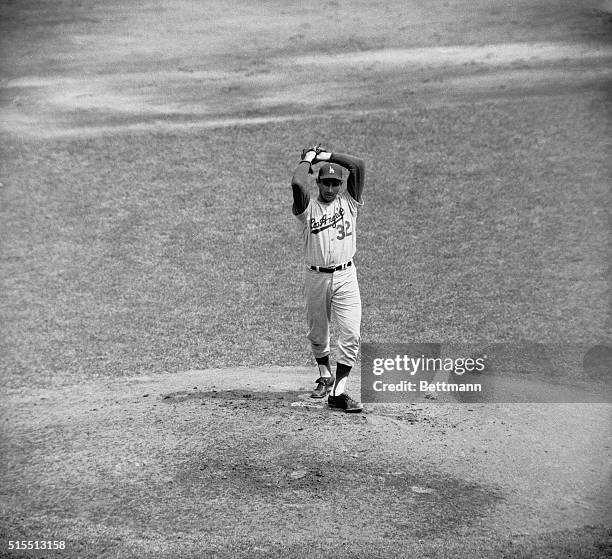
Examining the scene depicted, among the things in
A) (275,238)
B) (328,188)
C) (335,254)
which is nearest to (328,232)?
(335,254)

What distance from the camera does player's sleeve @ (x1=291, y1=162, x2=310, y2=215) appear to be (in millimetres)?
8406

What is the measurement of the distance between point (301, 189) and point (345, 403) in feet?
6.38

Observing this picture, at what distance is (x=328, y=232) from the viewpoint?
27.9 ft

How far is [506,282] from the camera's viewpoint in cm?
1305

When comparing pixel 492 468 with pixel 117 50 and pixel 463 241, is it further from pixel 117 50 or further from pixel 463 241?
pixel 117 50

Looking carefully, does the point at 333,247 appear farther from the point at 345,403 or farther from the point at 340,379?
the point at 345,403

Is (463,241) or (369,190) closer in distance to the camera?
(463,241)

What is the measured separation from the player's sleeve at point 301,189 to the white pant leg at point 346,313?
2.22 feet

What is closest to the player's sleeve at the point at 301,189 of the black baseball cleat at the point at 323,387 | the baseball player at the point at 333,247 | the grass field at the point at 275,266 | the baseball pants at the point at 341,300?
the baseball player at the point at 333,247

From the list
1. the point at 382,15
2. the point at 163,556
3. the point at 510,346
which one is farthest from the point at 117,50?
the point at 163,556

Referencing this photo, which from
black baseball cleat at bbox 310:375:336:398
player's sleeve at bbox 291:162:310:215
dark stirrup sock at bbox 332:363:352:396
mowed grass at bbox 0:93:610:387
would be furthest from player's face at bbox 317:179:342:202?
mowed grass at bbox 0:93:610:387

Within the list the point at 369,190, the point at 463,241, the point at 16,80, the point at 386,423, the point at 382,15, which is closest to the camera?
the point at 386,423

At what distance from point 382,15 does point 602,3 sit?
485 cm

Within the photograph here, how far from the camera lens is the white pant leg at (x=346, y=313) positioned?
8586 millimetres
